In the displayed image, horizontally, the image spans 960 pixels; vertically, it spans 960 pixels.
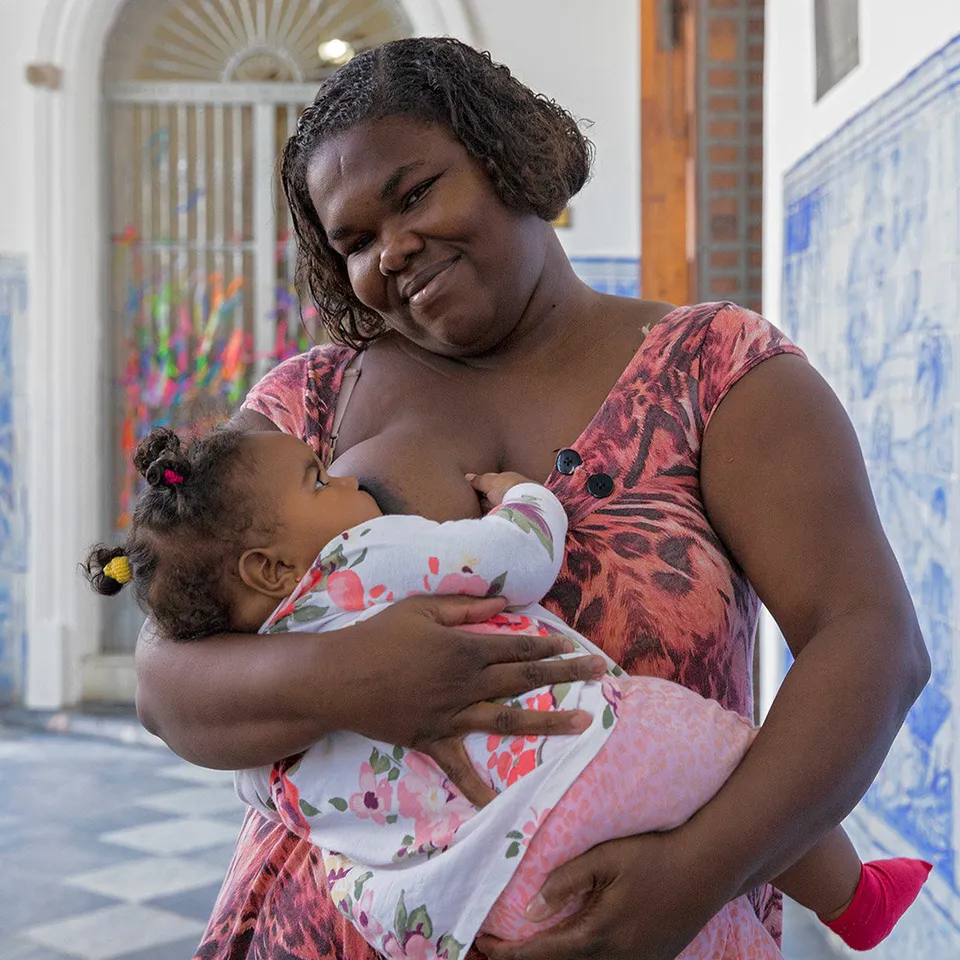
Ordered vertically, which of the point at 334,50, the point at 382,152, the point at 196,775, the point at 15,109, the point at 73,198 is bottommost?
the point at 196,775

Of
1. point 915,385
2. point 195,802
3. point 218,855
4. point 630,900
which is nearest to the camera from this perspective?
point 630,900

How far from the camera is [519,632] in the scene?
1.30 metres

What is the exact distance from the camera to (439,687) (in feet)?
3.96

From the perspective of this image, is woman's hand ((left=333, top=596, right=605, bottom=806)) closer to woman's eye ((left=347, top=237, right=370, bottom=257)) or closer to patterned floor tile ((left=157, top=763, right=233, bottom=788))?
woman's eye ((left=347, top=237, right=370, bottom=257))

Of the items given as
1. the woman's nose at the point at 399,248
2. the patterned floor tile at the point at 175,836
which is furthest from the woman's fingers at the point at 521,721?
the patterned floor tile at the point at 175,836

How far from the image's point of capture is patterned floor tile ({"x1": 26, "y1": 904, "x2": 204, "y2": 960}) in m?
3.49

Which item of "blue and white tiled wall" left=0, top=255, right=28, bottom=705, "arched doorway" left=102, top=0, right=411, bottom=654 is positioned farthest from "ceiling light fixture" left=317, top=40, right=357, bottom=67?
"blue and white tiled wall" left=0, top=255, right=28, bottom=705

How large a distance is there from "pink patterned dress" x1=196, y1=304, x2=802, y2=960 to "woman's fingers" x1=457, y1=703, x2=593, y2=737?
16 cm

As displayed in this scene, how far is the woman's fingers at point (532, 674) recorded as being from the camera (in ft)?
4.01

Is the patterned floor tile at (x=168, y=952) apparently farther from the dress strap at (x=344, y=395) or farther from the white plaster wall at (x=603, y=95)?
the white plaster wall at (x=603, y=95)

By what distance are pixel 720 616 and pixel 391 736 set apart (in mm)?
376

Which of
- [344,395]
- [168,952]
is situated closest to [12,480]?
[168,952]

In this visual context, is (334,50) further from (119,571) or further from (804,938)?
(119,571)

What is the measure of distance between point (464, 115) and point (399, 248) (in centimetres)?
18
